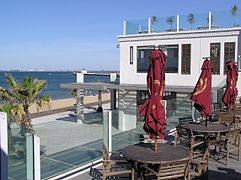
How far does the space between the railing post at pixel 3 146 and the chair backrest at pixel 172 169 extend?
2.40 metres

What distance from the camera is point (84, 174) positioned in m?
6.34

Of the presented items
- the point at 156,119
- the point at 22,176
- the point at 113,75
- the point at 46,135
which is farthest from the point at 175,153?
the point at 113,75

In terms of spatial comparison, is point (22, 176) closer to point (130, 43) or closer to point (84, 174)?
point (84, 174)

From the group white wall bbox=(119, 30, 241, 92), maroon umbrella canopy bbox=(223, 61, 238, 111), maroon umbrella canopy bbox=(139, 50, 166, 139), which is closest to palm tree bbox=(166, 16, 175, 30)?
white wall bbox=(119, 30, 241, 92)

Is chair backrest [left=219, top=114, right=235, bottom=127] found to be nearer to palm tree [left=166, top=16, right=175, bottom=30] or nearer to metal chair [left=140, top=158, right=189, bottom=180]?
metal chair [left=140, top=158, right=189, bottom=180]

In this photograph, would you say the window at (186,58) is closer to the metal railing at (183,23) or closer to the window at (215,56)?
the metal railing at (183,23)

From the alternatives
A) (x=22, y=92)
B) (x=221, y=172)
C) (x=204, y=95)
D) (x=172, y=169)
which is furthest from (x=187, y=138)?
(x=22, y=92)

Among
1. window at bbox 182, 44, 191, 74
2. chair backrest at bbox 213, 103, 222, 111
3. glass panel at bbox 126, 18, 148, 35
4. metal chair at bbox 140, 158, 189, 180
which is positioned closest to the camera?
metal chair at bbox 140, 158, 189, 180

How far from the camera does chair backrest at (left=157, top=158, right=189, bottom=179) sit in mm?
4746

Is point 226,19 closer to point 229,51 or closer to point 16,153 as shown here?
point 229,51

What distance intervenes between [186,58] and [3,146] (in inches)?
678

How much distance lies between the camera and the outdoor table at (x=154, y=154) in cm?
484

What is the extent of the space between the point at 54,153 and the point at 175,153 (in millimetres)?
2699

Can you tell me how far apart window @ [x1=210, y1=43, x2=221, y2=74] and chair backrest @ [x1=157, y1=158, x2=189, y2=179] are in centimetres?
1521
